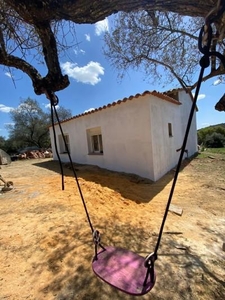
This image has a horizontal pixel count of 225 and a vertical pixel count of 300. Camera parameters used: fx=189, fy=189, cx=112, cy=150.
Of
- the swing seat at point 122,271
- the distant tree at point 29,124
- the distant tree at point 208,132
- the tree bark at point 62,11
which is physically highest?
the distant tree at point 29,124

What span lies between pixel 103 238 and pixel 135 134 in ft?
13.2

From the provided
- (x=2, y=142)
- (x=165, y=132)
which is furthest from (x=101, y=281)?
(x=2, y=142)

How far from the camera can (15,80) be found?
Result: 2717 millimetres

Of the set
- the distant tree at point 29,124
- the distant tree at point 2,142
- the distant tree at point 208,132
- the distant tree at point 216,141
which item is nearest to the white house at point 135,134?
the distant tree at point 216,141

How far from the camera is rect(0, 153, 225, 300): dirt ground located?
1920 mm

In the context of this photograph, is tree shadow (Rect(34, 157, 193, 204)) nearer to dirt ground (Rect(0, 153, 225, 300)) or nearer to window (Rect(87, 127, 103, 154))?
dirt ground (Rect(0, 153, 225, 300))

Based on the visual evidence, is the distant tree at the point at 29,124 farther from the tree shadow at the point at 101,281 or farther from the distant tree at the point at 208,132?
the tree shadow at the point at 101,281

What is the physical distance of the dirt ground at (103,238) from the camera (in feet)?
6.30

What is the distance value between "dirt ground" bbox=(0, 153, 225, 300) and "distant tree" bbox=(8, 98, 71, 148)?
48.5ft

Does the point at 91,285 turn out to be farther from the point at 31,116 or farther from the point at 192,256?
the point at 31,116

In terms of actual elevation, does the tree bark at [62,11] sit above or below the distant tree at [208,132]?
above

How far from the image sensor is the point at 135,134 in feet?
20.6

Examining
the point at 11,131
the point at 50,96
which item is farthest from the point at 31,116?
the point at 50,96

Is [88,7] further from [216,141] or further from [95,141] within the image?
[216,141]
